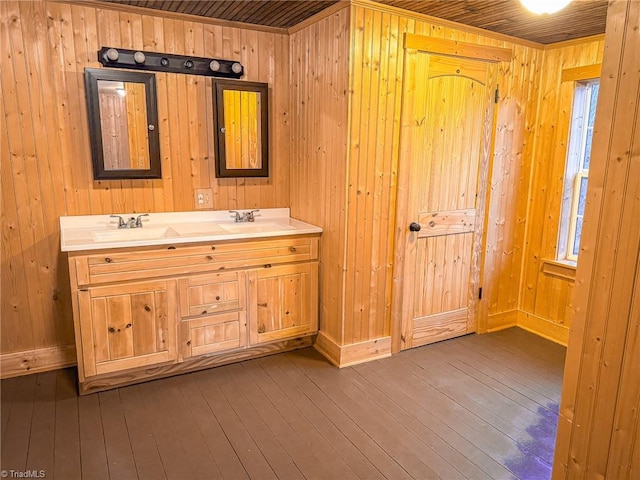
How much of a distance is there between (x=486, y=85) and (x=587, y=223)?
2.20m

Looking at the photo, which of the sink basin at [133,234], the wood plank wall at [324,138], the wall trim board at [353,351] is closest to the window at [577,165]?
the wall trim board at [353,351]

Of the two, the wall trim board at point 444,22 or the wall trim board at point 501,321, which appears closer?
the wall trim board at point 444,22

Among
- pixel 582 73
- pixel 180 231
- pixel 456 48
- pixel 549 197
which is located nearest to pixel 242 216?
pixel 180 231

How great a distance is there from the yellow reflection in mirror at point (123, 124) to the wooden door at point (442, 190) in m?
1.74

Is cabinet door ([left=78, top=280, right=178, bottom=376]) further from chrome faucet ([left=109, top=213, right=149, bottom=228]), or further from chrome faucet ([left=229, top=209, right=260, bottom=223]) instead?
chrome faucet ([left=229, top=209, right=260, bottom=223])

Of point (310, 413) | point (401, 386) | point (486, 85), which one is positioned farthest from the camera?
point (486, 85)

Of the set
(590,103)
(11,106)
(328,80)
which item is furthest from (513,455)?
(11,106)

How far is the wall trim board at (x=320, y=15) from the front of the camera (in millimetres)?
2758

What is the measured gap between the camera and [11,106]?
9.02ft

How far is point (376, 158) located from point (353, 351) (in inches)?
52.4

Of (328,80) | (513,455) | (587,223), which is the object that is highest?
(328,80)

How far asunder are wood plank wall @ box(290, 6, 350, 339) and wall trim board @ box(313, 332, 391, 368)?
3.4 inches

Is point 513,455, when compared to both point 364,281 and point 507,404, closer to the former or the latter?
point 507,404

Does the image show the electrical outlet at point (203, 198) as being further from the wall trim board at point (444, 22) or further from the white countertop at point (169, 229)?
the wall trim board at point (444, 22)
